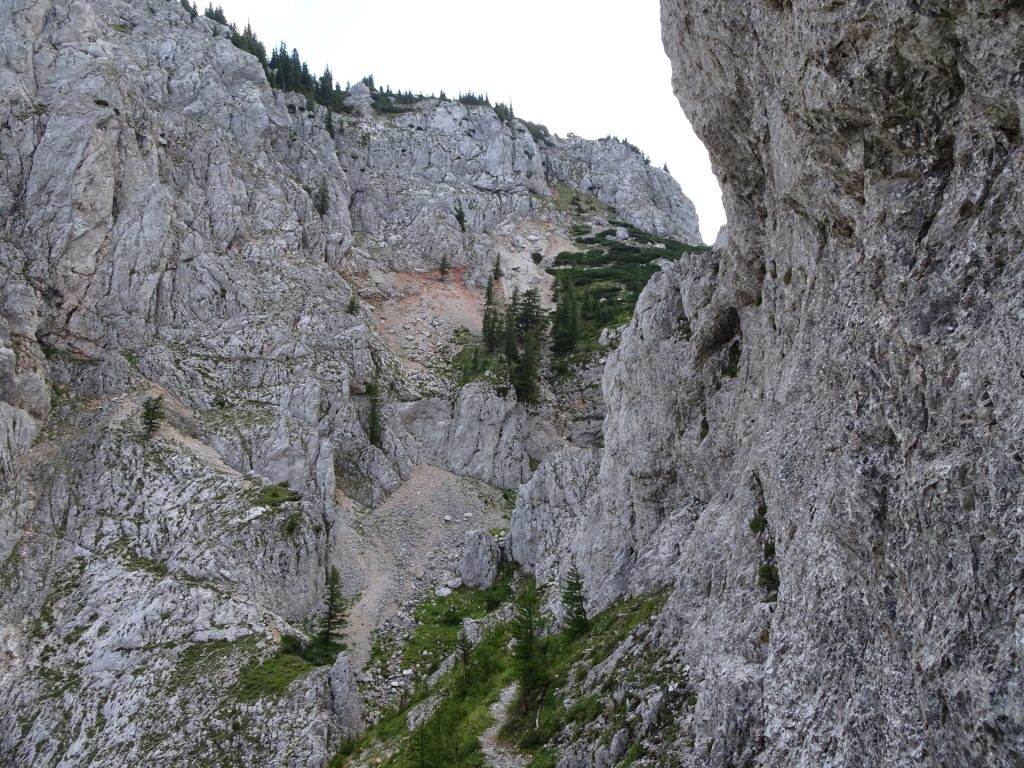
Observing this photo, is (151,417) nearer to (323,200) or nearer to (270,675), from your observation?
(270,675)

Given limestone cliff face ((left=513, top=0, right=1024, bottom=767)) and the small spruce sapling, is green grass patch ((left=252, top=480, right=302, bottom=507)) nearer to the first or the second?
the small spruce sapling

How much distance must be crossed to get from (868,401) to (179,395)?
58345 millimetres

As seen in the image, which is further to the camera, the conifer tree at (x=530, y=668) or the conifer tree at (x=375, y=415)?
the conifer tree at (x=375, y=415)

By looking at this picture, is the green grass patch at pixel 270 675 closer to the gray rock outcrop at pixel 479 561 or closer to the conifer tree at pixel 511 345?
the gray rock outcrop at pixel 479 561

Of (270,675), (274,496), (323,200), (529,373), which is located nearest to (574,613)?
(270,675)

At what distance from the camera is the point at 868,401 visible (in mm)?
14219

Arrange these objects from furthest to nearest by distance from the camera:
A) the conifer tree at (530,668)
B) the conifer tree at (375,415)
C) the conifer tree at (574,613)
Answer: the conifer tree at (375,415), the conifer tree at (574,613), the conifer tree at (530,668)

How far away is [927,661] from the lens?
10.9m

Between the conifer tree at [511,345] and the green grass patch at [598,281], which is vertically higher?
the green grass patch at [598,281]

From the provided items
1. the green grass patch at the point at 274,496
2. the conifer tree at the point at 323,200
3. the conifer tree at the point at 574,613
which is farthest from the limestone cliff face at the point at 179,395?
the conifer tree at the point at 574,613

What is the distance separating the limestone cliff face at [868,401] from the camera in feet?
A: 34.0

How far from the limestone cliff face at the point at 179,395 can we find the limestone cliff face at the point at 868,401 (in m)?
26.5

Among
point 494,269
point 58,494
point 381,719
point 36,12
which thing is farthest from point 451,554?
Result: point 36,12

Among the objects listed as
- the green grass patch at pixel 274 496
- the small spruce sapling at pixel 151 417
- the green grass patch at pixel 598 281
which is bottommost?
the green grass patch at pixel 274 496
